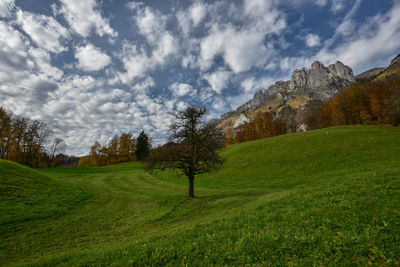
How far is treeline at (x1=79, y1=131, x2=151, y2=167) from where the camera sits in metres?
90.4

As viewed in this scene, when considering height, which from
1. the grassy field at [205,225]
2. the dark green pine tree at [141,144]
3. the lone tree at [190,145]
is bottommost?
the grassy field at [205,225]

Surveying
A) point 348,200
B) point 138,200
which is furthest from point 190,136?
point 348,200

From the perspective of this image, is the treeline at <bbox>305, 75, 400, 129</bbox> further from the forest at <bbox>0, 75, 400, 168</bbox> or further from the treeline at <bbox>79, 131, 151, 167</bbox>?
the treeline at <bbox>79, 131, 151, 167</bbox>

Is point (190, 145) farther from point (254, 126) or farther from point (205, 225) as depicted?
Answer: point (254, 126)

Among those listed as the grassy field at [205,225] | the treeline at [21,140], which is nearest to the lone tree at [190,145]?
the grassy field at [205,225]

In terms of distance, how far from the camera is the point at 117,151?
91625mm

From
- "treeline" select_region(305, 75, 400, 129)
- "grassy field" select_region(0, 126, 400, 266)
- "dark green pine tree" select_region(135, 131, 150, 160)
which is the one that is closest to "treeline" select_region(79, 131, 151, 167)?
"dark green pine tree" select_region(135, 131, 150, 160)

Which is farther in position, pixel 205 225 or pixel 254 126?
pixel 254 126

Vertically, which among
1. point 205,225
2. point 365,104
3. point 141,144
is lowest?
point 205,225

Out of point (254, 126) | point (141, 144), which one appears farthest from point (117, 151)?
point (254, 126)

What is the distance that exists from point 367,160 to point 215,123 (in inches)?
1063

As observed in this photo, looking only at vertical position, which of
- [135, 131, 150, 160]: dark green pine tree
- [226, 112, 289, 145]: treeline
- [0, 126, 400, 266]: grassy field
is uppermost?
[226, 112, 289, 145]: treeline

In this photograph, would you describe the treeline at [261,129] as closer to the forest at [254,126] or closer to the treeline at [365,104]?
the forest at [254,126]

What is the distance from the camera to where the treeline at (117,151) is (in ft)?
297
